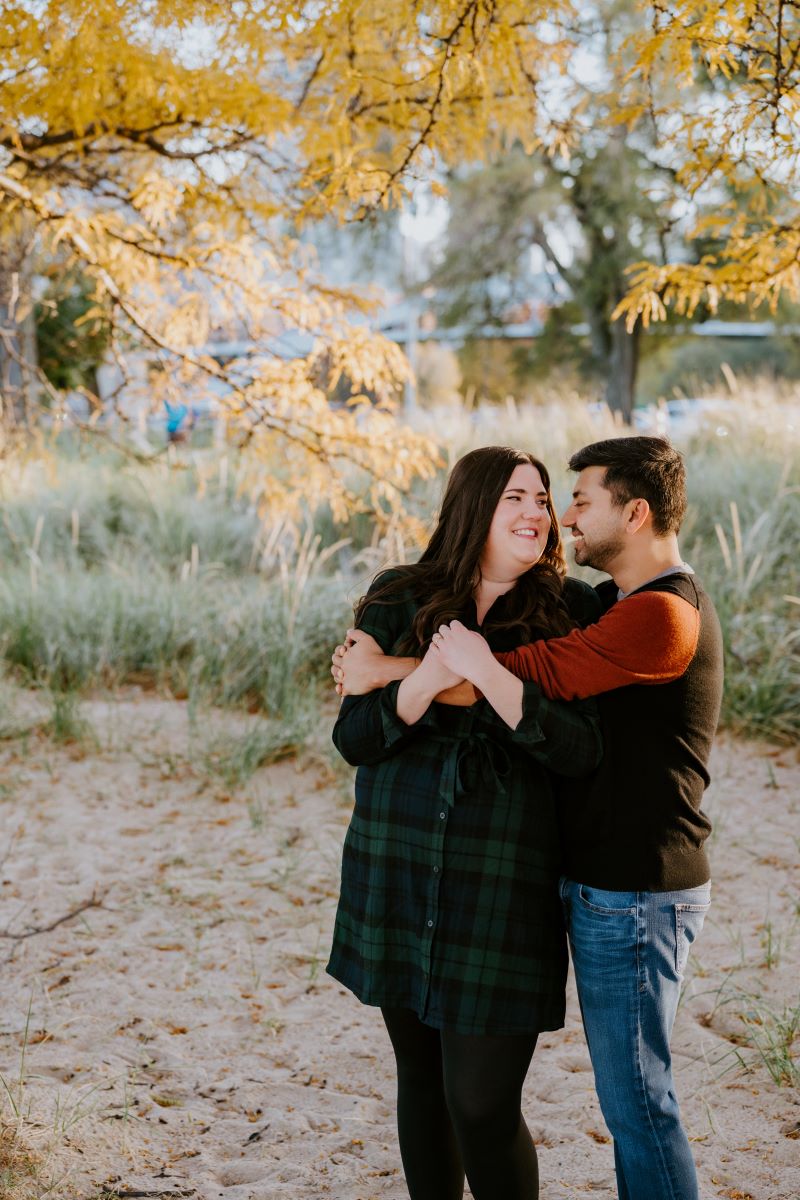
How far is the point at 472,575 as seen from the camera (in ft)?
7.99

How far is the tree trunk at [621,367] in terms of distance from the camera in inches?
673

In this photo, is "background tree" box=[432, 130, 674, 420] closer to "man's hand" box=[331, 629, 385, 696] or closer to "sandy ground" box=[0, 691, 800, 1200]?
"sandy ground" box=[0, 691, 800, 1200]

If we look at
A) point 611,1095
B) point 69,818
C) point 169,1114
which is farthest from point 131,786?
point 611,1095

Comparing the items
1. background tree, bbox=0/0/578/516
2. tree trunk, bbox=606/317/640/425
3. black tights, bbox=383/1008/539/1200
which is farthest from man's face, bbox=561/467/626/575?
tree trunk, bbox=606/317/640/425

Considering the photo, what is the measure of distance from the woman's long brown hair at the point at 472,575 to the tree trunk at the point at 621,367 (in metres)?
15.0

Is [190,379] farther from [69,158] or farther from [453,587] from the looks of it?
[453,587]

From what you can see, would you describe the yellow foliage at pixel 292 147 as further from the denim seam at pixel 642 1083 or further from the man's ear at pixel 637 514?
the denim seam at pixel 642 1083

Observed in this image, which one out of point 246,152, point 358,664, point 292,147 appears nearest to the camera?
point 358,664

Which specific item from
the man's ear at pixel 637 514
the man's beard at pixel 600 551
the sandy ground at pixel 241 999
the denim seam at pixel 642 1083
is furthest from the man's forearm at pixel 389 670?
the sandy ground at pixel 241 999

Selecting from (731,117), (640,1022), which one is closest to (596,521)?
(640,1022)

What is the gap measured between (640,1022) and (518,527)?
1.04m

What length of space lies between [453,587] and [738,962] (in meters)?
2.44

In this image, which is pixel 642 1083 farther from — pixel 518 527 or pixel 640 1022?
A: pixel 518 527

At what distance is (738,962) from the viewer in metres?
4.06
